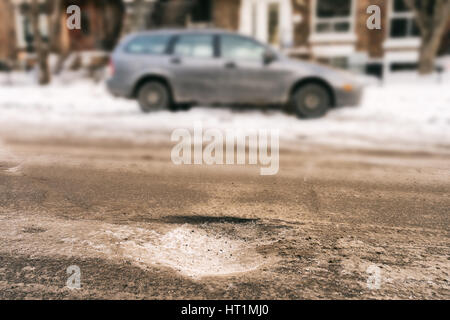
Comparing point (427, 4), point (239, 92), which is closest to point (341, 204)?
point (239, 92)

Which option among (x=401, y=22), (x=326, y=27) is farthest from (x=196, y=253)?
(x=401, y=22)

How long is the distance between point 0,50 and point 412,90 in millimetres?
19896

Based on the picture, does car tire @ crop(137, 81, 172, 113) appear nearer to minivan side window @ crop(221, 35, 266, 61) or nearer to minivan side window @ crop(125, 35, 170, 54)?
minivan side window @ crop(125, 35, 170, 54)

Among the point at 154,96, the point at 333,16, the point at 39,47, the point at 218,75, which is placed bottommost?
the point at 154,96

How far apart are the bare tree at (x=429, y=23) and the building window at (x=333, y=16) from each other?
139 inches

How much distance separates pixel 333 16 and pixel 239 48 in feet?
33.4

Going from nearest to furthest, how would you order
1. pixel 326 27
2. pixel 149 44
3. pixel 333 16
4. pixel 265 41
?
pixel 149 44 < pixel 333 16 < pixel 326 27 < pixel 265 41

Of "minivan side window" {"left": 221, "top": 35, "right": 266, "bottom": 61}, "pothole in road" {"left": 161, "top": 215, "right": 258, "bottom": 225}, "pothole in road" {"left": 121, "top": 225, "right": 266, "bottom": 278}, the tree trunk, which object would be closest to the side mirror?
"minivan side window" {"left": 221, "top": 35, "right": 266, "bottom": 61}

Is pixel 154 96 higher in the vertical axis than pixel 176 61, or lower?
lower

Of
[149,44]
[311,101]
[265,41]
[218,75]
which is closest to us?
[311,101]

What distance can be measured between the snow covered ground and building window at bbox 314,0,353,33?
583 cm

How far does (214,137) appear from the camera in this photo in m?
7.90

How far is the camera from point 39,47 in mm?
15750

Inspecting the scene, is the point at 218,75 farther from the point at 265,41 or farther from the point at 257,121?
the point at 265,41
